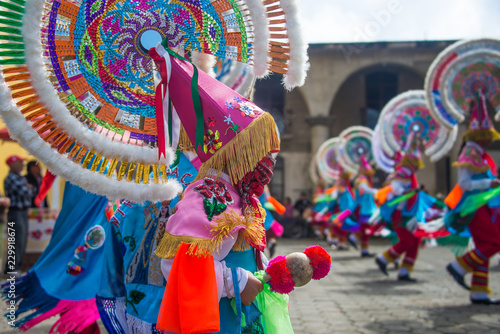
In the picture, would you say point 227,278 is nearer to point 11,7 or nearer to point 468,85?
point 11,7

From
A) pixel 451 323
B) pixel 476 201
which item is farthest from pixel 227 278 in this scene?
pixel 476 201

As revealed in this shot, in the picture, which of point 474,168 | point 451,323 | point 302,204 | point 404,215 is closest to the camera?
point 451,323

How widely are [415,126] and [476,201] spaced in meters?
3.03

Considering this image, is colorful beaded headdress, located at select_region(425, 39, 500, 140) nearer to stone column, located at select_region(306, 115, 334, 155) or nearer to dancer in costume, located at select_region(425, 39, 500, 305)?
dancer in costume, located at select_region(425, 39, 500, 305)

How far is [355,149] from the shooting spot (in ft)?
41.8

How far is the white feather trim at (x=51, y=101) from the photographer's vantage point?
1.83m

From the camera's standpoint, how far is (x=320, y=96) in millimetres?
19391

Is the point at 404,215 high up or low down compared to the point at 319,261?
down

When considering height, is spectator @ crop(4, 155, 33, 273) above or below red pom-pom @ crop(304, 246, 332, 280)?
below

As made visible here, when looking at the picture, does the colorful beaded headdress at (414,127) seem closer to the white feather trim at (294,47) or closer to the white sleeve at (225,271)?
the white feather trim at (294,47)

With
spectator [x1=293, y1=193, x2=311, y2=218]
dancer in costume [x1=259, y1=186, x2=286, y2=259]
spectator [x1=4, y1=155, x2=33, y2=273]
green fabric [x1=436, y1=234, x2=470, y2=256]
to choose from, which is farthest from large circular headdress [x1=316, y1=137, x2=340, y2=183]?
spectator [x1=4, y1=155, x2=33, y2=273]

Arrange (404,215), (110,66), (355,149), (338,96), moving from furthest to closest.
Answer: (338,96), (355,149), (404,215), (110,66)

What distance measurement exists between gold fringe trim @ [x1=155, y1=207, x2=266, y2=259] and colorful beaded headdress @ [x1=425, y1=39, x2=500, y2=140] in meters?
4.65

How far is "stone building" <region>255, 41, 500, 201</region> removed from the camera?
62.4 feet
